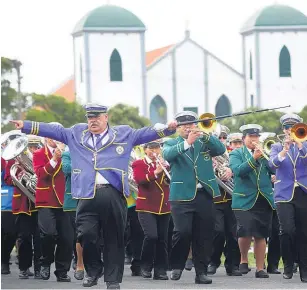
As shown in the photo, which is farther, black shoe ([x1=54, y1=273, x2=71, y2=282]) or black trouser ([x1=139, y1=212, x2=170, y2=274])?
black trouser ([x1=139, y1=212, x2=170, y2=274])

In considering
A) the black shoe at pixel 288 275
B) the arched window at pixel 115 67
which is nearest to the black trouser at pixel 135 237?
the black shoe at pixel 288 275

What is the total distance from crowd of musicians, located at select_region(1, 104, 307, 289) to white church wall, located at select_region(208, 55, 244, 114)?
301 feet

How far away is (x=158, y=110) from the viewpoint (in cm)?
10738

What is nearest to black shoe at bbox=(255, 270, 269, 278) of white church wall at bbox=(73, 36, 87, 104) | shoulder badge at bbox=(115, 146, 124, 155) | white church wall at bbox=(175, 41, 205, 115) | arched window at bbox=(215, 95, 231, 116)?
shoulder badge at bbox=(115, 146, 124, 155)

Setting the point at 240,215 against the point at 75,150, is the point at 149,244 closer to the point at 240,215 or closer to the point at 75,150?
the point at 240,215

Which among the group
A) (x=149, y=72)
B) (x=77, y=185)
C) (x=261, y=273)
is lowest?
(x=261, y=273)

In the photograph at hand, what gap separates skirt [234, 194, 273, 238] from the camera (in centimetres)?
1721

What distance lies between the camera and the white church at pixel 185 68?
345ft

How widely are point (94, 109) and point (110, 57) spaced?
92.1 metres

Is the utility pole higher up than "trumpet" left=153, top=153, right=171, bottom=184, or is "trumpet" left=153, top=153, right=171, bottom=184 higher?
the utility pole

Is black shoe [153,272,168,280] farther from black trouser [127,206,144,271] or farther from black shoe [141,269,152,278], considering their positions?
black trouser [127,206,144,271]

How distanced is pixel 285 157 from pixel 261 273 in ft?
5.14

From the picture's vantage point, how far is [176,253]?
640 inches

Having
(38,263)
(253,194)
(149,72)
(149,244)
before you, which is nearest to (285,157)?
(253,194)
